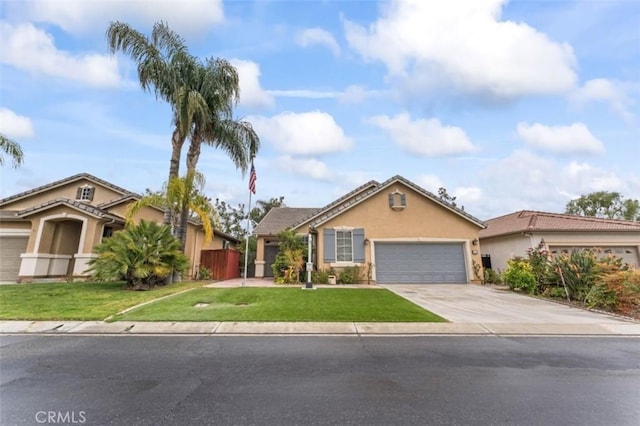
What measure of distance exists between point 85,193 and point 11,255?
574cm

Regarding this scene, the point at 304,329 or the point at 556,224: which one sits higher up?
the point at 556,224

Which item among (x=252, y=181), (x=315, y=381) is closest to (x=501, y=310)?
(x=315, y=381)

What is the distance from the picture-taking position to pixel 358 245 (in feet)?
52.1

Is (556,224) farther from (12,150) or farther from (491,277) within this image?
(12,150)

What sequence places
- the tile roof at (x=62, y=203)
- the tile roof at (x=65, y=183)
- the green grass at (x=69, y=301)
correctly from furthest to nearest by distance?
the tile roof at (x=65, y=183), the tile roof at (x=62, y=203), the green grass at (x=69, y=301)

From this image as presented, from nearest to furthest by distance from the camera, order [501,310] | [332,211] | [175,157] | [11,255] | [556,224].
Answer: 1. [501,310]
2. [175,157]
3. [11,255]
4. [556,224]
5. [332,211]

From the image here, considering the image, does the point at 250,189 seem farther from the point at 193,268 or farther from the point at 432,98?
the point at 432,98

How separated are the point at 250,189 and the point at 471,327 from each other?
11.3 metres

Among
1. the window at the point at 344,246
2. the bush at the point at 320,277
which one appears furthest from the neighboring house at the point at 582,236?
the bush at the point at 320,277

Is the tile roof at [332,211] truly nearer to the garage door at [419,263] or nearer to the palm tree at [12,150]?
the garage door at [419,263]

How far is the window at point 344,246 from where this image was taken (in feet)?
52.0

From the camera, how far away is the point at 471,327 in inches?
268

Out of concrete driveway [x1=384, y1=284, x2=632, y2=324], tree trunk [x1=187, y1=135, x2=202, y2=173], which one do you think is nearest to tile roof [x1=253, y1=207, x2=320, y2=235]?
tree trunk [x1=187, y1=135, x2=202, y2=173]

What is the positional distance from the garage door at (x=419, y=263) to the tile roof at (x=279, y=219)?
707cm
